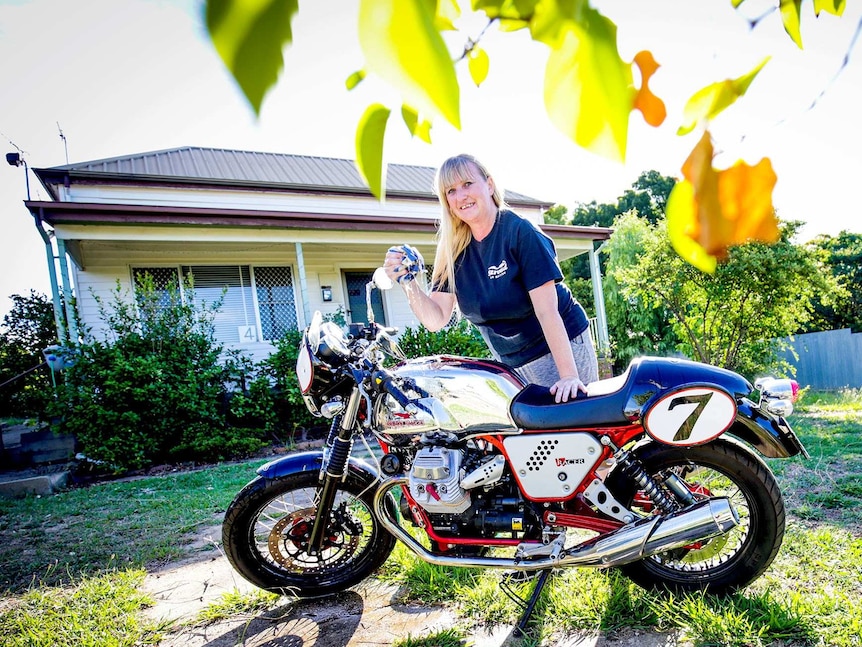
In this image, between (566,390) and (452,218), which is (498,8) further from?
(452,218)

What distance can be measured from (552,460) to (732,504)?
0.71 metres

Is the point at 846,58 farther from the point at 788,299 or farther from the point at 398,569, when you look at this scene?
the point at 788,299

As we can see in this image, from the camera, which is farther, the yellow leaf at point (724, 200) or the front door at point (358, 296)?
the front door at point (358, 296)

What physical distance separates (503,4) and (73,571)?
3571 millimetres

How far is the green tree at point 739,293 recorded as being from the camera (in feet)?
24.9

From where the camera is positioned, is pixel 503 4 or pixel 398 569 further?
pixel 398 569

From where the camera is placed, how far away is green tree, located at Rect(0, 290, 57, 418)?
35.1 feet

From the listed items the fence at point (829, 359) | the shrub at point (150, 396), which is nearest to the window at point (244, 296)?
the shrub at point (150, 396)

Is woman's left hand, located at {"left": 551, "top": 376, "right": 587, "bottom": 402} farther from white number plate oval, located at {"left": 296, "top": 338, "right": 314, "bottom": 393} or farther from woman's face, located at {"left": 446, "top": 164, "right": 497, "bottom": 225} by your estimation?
white number plate oval, located at {"left": 296, "top": 338, "right": 314, "bottom": 393}

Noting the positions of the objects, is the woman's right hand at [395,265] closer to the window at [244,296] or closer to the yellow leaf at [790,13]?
the yellow leaf at [790,13]

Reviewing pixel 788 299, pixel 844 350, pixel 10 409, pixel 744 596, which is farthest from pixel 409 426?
pixel 10 409

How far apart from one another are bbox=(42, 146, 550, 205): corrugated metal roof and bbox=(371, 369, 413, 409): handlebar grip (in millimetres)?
7310

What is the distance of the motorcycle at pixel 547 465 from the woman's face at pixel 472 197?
47 centimetres

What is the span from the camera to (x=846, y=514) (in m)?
2.70
